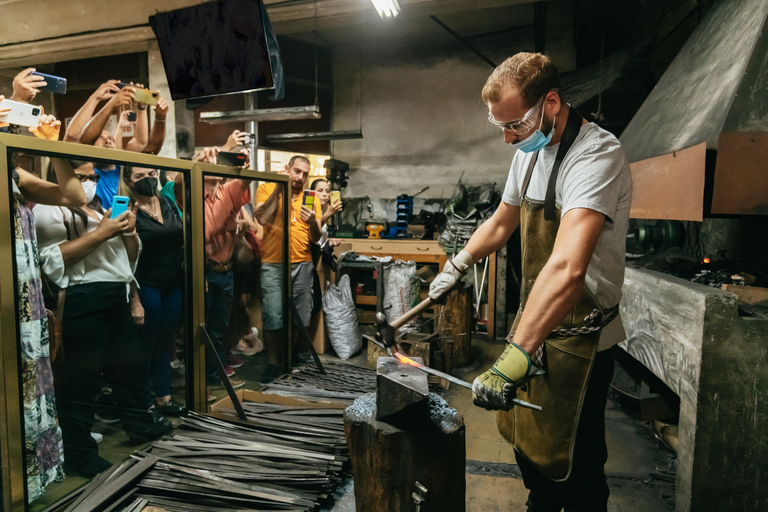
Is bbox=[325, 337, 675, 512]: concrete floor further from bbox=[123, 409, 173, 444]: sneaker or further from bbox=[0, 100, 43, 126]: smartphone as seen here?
bbox=[0, 100, 43, 126]: smartphone

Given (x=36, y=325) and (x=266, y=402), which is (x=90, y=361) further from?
(x=266, y=402)

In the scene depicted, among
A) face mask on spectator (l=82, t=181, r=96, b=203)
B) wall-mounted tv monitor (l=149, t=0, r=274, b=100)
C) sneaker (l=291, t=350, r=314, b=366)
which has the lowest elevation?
sneaker (l=291, t=350, r=314, b=366)

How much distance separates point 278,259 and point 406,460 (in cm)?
260

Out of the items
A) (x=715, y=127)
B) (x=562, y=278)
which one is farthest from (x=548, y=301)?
(x=715, y=127)

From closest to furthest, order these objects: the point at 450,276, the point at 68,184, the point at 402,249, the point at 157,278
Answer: the point at 450,276
the point at 68,184
the point at 157,278
the point at 402,249

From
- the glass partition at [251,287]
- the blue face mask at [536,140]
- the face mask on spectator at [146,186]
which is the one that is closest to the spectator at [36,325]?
the face mask on spectator at [146,186]

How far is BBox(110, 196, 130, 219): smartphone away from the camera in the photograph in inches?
93.5

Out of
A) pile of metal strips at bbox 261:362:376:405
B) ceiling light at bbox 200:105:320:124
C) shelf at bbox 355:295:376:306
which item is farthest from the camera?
shelf at bbox 355:295:376:306

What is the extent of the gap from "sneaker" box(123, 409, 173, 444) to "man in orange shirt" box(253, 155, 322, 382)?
1.08 meters

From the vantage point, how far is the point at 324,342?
4648 mm

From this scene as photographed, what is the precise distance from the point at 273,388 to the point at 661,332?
2.67 metres

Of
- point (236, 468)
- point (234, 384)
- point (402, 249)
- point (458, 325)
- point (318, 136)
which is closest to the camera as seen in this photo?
point (236, 468)

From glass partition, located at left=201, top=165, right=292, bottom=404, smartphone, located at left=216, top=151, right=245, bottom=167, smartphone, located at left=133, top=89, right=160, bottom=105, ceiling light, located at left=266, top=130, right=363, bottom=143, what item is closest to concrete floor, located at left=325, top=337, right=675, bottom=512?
glass partition, located at left=201, top=165, right=292, bottom=404

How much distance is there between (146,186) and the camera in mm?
2688
